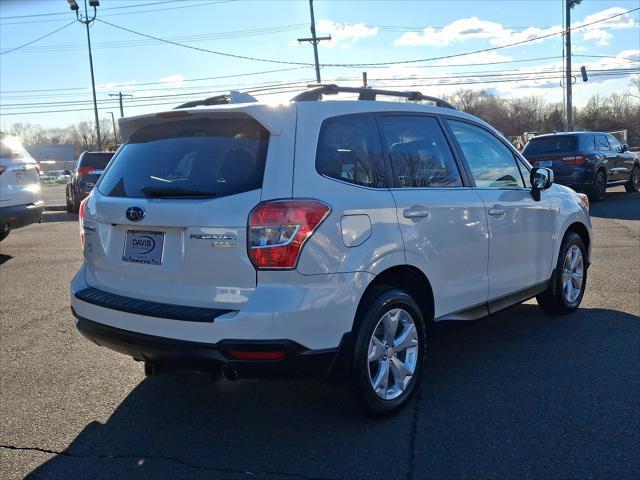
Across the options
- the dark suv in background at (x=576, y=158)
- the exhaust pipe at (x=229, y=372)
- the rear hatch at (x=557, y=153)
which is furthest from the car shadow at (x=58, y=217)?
the exhaust pipe at (x=229, y=372)

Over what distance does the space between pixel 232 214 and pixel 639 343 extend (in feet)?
11.5

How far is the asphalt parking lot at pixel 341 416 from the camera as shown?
10.4ft

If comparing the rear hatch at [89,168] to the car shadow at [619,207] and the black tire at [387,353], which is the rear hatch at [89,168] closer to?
the car shadow at [619,207]

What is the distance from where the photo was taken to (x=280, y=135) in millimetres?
3311

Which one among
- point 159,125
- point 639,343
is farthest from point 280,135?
point 639,343

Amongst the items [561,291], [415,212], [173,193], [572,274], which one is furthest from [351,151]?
[572,274]

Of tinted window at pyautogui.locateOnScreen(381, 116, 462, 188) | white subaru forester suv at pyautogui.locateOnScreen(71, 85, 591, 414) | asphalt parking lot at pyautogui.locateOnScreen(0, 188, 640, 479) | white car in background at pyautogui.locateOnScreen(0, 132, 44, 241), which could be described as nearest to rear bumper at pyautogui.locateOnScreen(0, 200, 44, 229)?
white car in background at pyautogui.locateOnScreen(0, 132, 44, 241)

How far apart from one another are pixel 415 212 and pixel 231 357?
143 cm

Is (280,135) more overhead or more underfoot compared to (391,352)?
more overhead

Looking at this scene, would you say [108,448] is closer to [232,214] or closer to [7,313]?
[232,214]

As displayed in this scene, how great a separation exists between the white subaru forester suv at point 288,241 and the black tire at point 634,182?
1549 centimetres

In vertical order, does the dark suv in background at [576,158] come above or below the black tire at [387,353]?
above

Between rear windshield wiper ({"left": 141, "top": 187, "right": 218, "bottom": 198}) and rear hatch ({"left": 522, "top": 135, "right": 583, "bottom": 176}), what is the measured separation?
42.1 feet

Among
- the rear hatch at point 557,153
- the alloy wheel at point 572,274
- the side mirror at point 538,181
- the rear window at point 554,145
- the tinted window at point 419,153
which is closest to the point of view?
the tinted window at point 419,153
